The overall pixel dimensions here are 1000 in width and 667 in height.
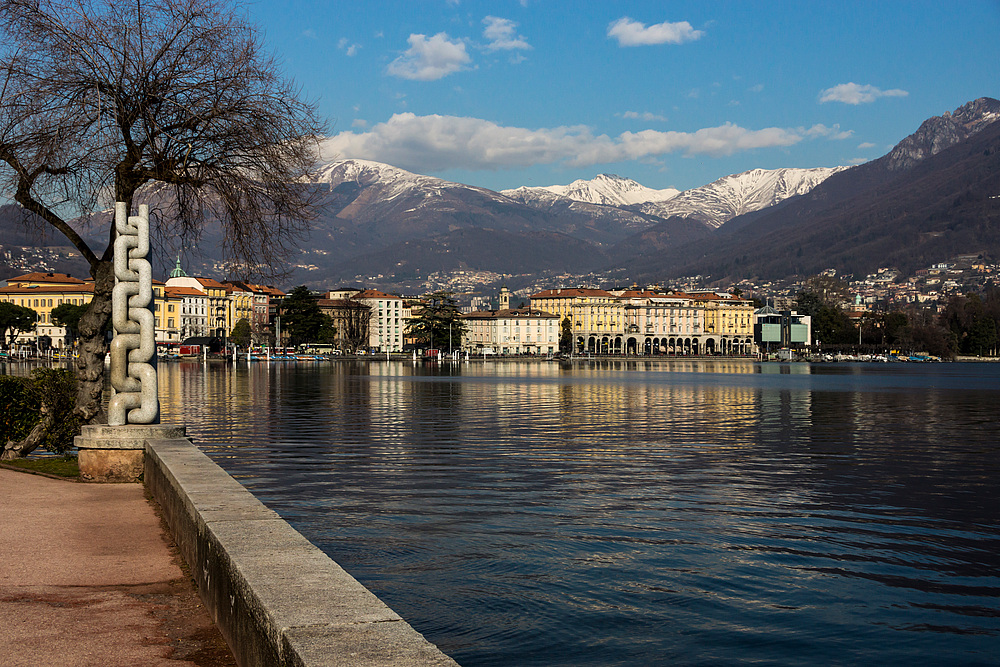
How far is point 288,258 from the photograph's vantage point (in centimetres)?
1622

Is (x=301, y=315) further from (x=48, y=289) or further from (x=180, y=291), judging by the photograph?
(x=48, y=289)

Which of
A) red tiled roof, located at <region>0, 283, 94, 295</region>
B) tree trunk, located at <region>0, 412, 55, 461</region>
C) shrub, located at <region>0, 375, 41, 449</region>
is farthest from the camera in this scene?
red tiled roof, located at <region>0, 283, 94, 295</region>

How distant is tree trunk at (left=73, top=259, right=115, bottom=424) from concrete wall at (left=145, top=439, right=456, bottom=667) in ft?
22.8

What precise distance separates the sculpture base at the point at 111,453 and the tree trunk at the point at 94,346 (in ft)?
8.90

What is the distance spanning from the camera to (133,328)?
43.0ft

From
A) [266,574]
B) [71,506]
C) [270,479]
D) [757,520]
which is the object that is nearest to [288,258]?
[270,479]

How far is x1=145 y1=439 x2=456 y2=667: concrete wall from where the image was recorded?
433 centimetres

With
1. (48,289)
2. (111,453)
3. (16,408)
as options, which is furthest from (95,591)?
(48,289)

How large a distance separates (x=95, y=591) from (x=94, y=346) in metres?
8.80

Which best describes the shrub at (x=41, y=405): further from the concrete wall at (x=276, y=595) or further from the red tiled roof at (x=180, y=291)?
the red tiled roof at (x=180, y=291)

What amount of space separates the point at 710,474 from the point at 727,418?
1808 cm

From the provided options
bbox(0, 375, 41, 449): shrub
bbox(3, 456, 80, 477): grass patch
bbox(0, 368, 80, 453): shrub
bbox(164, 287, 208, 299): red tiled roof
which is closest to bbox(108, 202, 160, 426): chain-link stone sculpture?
bbox(3, 456, 80, 477): grass patch

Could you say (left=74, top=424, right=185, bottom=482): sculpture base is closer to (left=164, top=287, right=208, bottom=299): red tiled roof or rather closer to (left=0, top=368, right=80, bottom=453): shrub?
(left=0, top=368, right=80, bottom=453): shrub

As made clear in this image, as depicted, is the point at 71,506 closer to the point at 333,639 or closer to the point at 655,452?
the point at 333,639
